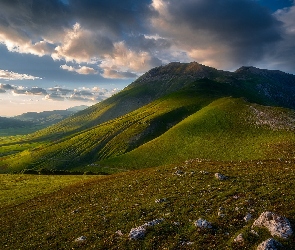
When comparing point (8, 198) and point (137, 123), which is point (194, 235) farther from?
point (137, 123)

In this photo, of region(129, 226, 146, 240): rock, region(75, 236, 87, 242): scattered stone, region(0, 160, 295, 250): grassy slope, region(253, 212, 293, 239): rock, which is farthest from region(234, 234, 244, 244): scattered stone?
region(75, 236, 87, 242): scattered stone

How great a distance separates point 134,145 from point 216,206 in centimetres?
13055

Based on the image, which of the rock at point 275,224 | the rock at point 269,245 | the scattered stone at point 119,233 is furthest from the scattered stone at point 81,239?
the rock at point 269,245

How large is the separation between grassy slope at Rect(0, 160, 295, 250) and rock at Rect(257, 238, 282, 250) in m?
0.62

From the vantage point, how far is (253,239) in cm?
1998

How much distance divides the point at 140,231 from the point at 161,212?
14.2 ft

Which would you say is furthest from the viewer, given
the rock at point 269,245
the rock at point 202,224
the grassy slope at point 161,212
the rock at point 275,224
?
the rock at point 202,224

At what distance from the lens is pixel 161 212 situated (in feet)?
92.1

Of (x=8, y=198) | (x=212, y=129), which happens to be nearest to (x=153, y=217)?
(x=8, y=198)

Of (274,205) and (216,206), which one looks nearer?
(274,205)

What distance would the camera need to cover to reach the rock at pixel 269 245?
18375mm

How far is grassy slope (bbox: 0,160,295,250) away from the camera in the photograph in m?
22.5

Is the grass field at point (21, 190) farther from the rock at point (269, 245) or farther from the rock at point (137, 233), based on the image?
the rock at point (269, 245)

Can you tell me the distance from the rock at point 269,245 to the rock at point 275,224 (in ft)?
3.49
